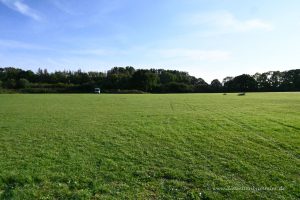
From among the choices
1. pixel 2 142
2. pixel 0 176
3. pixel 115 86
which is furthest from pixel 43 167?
pixel 115 86

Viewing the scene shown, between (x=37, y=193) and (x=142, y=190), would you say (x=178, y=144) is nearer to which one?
(x=142, y=190)

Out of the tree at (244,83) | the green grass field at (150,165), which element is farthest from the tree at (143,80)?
the green grass field at (150,165)

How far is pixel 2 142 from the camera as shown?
1223 cm

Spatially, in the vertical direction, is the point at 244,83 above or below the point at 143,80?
below

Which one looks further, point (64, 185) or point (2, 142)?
point (2, 142)

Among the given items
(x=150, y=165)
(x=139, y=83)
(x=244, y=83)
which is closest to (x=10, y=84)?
(x=139, y=83)

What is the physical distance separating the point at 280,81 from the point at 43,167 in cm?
14301

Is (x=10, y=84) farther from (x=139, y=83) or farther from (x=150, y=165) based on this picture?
(x=150, y=165)

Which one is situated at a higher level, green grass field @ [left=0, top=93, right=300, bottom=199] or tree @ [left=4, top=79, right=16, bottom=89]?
tree @ [left=4, top=79, right=16, bottom=89]

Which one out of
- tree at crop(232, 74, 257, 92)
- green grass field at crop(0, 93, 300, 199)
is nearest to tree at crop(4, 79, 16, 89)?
tree at crop(232, 74, 257, 92)

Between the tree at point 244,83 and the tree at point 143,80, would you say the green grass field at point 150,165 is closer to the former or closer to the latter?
the tree at point 143,80

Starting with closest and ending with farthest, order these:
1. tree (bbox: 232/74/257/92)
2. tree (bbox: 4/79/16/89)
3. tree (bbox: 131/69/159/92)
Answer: tree (bbox: 4/79/16/89) → tree (bbox: 131/69/159/92) → tree (bbox: 232/74/257/92)

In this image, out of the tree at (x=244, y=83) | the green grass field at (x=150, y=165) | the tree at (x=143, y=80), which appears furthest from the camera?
the tree at (x=244, y=83)

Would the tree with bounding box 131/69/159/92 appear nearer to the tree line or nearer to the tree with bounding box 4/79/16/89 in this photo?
the tree line
